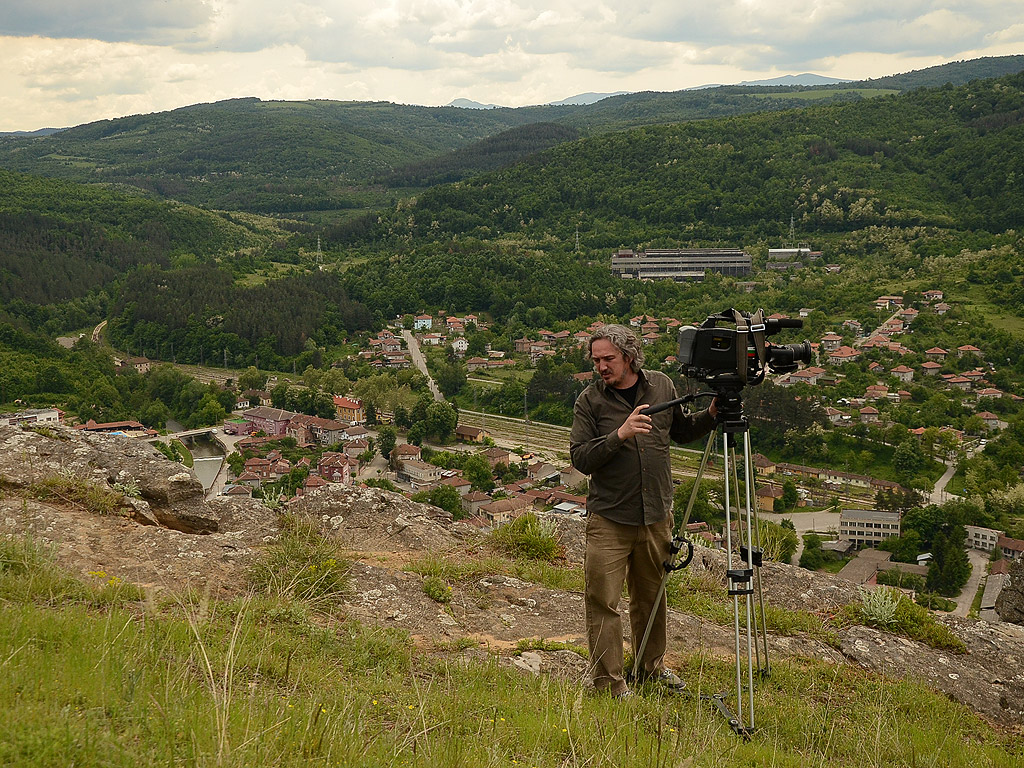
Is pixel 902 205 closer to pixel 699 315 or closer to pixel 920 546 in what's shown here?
pixel 699 315

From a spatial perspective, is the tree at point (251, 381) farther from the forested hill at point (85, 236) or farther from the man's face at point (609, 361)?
the man's face at point (609, 361)

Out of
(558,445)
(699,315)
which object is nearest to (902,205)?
(699,315)

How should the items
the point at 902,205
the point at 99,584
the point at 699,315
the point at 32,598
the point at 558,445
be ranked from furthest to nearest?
the point at 902,205, the point at 699,315, the point at 558,445, the point at 99,584, the point at 32,598

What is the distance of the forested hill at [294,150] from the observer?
119 m

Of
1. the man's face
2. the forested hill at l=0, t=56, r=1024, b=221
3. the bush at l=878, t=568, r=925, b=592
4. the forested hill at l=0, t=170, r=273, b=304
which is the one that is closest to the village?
the bush at l=878, t=568, r=925, b=592

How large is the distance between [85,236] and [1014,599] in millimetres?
78098

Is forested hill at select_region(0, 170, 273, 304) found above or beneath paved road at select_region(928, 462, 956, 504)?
above

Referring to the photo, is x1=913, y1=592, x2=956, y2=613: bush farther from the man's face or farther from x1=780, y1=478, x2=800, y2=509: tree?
x1=780, y1=478, x2=800, y2=509: tree

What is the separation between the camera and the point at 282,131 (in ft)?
515

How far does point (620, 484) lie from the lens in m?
3.36

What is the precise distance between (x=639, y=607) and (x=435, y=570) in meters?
1.80

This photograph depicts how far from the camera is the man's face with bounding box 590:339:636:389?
3.31 meters

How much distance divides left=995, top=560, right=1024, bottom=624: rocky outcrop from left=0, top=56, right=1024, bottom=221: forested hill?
346 ft

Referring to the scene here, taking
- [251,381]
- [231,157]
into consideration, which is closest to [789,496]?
[251,381]
